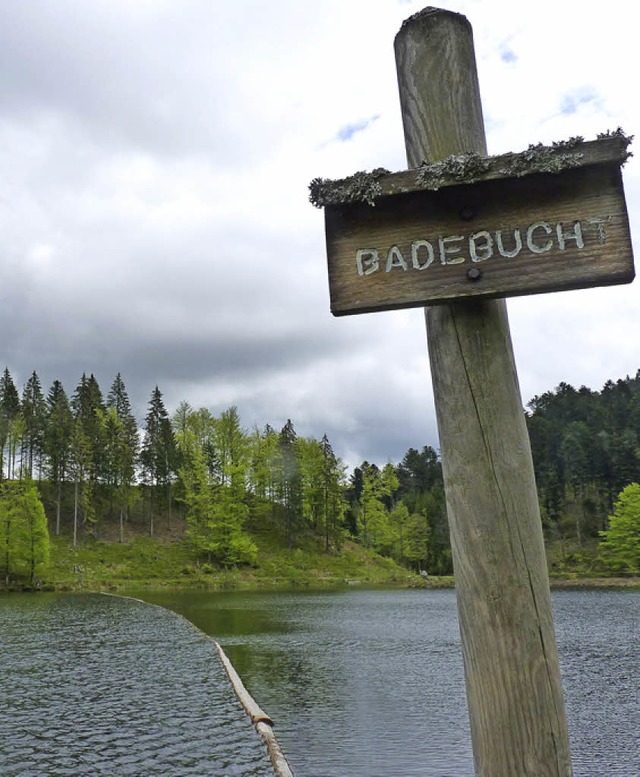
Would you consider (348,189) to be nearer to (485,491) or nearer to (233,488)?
(485,491)

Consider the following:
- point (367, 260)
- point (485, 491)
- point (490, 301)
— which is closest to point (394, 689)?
point (485, 491)

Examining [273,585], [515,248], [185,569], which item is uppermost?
[515,248]

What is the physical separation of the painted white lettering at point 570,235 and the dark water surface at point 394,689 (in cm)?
910

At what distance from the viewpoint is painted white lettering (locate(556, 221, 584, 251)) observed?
93.2 inches

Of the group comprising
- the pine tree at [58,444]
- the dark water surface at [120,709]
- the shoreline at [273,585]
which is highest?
the pine tree at [58,444]

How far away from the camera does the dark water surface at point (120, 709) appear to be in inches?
367

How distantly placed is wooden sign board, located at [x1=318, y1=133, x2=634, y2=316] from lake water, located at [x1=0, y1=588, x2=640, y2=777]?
8433 mm

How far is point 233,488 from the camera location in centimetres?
7206

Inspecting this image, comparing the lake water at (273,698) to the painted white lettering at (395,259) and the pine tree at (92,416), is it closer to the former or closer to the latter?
the painted white lettering at (395,259)

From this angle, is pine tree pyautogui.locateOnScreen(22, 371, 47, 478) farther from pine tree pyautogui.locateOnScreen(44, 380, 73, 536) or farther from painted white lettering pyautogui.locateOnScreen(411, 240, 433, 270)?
painted white lettering pyautogui.locateOnScreen(411, 240, 433, 270)

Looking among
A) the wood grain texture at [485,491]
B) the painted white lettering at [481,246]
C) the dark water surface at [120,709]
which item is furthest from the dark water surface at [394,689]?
the painted white lettering at [481,246]

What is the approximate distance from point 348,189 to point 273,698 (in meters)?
13.7

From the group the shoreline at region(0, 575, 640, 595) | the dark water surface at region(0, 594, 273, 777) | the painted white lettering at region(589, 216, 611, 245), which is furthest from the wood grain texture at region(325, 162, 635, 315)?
the shoreline at region(0, 575, 640, 595)

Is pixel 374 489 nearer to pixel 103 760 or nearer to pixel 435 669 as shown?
pixel 435 669
